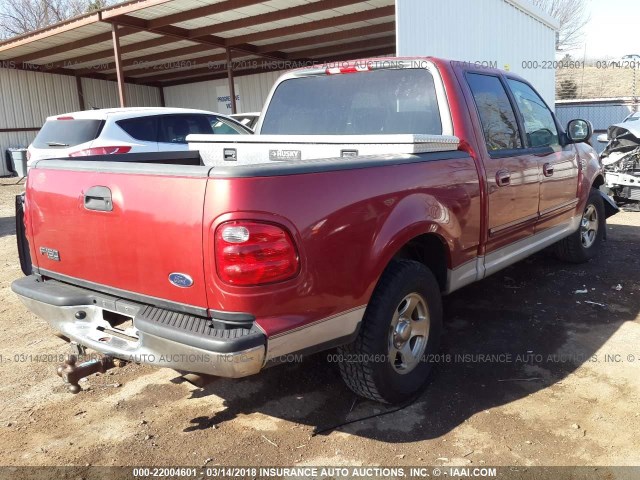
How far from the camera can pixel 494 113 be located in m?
4.04

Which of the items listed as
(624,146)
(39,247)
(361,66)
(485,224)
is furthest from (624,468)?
(624,146)

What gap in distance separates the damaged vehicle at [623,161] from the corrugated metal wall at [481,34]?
116 inches

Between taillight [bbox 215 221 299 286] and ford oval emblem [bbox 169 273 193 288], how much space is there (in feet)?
0.59

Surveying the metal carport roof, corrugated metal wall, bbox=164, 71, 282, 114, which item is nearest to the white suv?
the metal carport roof

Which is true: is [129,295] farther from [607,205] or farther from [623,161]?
[623,161]

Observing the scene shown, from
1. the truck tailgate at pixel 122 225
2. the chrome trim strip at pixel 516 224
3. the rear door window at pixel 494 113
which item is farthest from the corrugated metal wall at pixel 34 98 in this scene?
the chrome trim strip at pixel 516 224

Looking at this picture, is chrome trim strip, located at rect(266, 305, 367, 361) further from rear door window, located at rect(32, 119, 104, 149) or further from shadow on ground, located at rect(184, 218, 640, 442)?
rear door window, located at rect(32, 119, 104, 149)

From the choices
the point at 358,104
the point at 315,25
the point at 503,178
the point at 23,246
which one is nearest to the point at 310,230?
the point at 358,104

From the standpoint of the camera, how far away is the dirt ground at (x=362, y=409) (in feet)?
9.12

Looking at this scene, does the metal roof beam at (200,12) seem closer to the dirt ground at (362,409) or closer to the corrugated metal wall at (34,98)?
the corrugated metal wall at (34,98)

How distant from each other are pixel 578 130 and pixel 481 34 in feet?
20.9

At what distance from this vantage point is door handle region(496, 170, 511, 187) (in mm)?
3783

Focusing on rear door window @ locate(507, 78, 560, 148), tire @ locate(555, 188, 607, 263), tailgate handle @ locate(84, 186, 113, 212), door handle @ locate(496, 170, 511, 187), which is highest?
rear door window @ locate(507, 78, 560, 148)

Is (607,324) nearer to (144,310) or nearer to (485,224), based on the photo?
(485,224)
